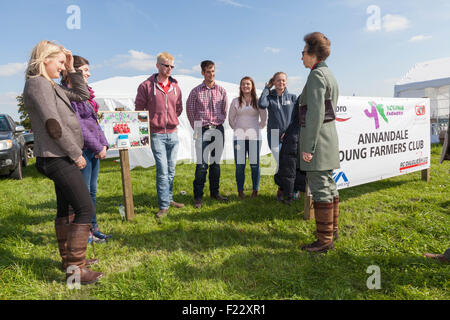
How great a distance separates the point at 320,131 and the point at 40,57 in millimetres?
2596

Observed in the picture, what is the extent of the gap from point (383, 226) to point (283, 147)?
5.64 ft

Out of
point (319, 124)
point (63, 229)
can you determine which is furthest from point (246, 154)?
point (63, 229)

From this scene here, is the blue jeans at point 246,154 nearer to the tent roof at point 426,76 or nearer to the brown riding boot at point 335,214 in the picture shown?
the brown riding boot at point 335,214

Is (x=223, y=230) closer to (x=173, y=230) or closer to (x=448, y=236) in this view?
(x=173, y=230)

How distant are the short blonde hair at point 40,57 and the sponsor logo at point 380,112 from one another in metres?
4.22

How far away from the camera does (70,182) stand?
2.27 meters

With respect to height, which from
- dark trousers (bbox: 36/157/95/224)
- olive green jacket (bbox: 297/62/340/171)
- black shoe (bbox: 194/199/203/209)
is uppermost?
olive green jacket (bbox: 297/62/340/171)

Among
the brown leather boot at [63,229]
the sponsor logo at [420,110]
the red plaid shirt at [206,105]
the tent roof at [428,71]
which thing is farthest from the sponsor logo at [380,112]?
the tent roof at [428,71]

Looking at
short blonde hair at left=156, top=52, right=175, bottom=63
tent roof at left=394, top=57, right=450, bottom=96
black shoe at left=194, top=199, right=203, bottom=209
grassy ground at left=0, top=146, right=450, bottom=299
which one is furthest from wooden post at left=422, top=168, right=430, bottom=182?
tent roof at left=394, top=57, right=450, bottom=96

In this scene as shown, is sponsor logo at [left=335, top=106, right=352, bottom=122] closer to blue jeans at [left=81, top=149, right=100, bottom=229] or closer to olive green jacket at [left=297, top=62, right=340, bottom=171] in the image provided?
olive green jacket at [left=297, top=62, right=340, bottom=171]

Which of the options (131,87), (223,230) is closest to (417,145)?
(223,230)

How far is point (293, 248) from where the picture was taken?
3.08 m

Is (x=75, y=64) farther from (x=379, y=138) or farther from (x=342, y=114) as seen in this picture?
(x=379, y=138)

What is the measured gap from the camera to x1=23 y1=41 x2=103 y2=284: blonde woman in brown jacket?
2.10 m
